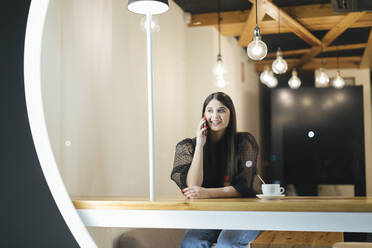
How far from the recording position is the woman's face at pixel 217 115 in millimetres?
2359

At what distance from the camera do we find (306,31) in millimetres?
3062

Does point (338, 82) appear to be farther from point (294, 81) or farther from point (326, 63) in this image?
point (294, 81)

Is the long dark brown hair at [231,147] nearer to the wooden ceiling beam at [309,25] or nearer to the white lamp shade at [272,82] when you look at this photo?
the white lamp shade at [272,82]

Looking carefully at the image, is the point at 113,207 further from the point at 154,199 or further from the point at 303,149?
the point at 303,149

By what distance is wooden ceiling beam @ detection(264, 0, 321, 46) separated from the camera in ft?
9.61

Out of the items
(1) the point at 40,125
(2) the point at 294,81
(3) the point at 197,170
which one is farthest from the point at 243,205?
(2) the point at 294,81

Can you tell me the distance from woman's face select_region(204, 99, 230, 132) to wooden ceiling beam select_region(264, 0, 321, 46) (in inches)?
34.3

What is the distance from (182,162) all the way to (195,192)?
0.31 meters

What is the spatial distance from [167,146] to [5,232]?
1.34 meters

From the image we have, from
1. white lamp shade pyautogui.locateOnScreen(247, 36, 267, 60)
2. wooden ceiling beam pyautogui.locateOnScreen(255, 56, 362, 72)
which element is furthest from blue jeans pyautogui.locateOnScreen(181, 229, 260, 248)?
wooden ceiling beam pyautogui.locateOnScreen(255, 56, 362, 72)

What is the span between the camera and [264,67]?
2887 mm

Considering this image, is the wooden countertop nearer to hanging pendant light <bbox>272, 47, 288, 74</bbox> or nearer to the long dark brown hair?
the long dark brown hair

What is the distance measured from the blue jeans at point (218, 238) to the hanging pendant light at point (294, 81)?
139cm

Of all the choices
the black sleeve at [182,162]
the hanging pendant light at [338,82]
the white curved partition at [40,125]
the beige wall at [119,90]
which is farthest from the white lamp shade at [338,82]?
the white curved partition at [40,125]
